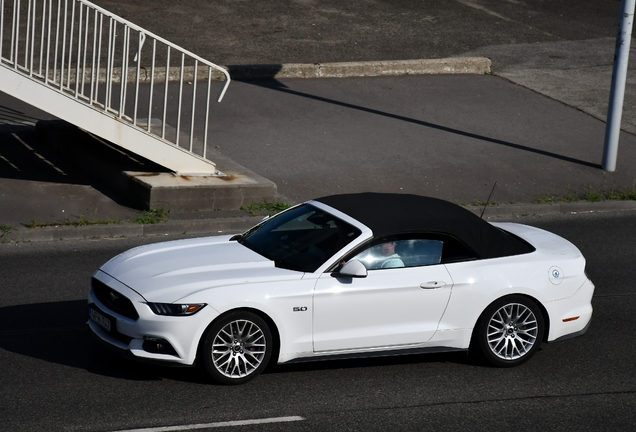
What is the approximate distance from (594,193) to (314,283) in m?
8.33

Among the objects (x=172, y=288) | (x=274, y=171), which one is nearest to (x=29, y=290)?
(x=172, y=288)

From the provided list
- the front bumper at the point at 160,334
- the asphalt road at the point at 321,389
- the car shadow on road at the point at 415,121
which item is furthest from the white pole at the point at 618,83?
the front bumper at the point at 160,334

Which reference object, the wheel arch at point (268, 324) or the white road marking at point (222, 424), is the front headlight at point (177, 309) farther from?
the white road marking at point (222, 424)

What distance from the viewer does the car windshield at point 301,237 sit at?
7.80 meters

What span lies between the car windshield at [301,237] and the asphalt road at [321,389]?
0.95m

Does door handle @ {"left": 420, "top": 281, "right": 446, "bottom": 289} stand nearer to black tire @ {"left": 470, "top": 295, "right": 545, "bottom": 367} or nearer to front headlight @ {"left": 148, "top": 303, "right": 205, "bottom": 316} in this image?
black tire @ {"left": 470, "top": 295, "right": 545, "bottom": 367}

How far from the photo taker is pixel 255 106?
59.0 feet

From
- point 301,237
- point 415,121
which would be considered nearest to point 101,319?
point 301,237

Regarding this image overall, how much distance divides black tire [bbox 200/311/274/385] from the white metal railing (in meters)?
6.09

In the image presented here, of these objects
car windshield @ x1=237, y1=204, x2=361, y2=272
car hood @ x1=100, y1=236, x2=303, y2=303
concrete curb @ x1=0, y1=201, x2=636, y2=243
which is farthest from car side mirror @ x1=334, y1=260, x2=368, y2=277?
concrete curb @ x1=0, y1=201, x2=636, y2=243

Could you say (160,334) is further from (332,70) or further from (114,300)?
(332,70)

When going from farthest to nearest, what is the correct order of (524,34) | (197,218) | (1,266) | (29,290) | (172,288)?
(524,34) < (197,218) < (1,266) < (29,290) < (172,288)

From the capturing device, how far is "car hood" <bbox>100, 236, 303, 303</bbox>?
7.36 m

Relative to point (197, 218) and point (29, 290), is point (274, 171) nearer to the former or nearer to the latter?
point (197, 218)
